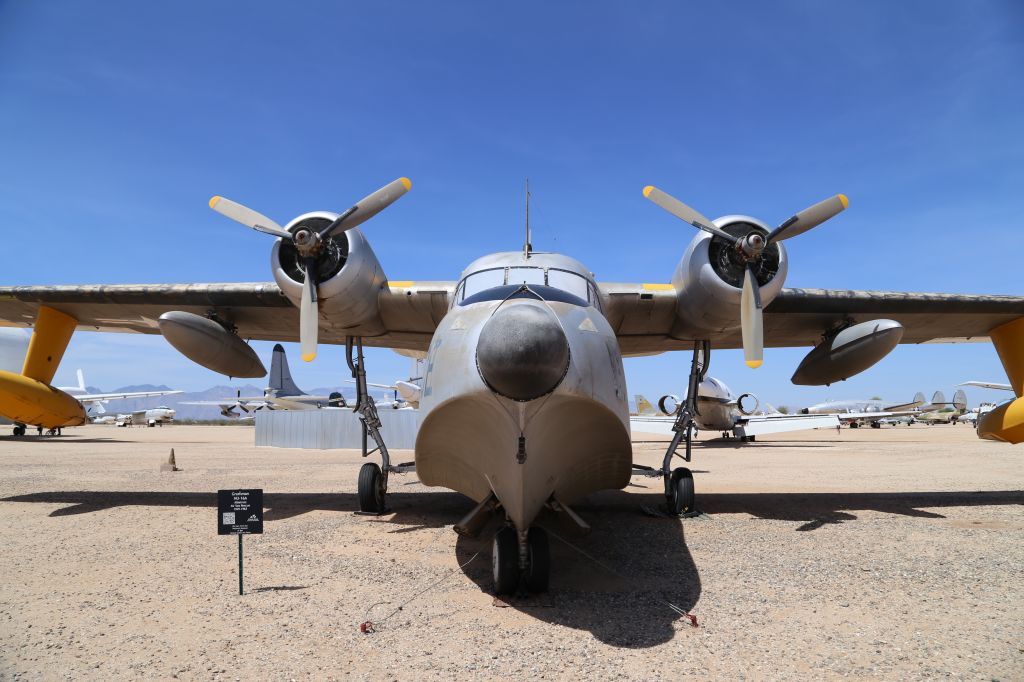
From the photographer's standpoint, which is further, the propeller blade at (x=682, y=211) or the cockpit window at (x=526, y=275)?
the propeller blade at (x=682, y=211)

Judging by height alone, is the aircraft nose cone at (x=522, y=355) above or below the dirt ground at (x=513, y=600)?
above

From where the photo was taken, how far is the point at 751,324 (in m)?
8.45

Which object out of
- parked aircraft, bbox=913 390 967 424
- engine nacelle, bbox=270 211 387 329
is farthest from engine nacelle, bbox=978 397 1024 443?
parked aircraft, bbox=913 390 967 424

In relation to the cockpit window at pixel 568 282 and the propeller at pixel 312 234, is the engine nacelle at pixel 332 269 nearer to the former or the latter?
the propeller at pixel 312 234

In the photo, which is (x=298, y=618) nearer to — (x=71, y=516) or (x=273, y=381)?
(x=71, y=516)

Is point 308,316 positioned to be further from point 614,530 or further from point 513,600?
point 614,530

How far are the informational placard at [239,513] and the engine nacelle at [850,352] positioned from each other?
30.4 feet

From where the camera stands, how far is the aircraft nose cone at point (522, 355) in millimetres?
4207

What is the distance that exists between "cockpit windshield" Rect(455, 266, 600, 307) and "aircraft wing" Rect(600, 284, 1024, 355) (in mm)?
2412

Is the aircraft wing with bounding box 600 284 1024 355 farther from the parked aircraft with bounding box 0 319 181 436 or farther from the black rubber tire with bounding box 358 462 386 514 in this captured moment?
the parked aircraft with bounding box 0 319 181 436

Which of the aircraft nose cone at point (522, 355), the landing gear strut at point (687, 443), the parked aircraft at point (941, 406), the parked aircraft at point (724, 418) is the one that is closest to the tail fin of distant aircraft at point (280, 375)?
the parked aircraft at point (724, 418)

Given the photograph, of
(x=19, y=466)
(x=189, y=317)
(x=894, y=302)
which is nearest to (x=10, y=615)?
(x=189, y=317)

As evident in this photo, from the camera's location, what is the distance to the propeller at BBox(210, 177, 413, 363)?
877 centimetres

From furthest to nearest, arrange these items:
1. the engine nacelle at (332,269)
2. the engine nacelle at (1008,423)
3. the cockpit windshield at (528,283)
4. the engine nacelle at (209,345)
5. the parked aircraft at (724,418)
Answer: the parked aircraft at (724,418), the engine nacelle at (1008,423), the engine nacelle at (209,345), the engine nacelle at (332,269), the cockpit windshield at (528,283)
